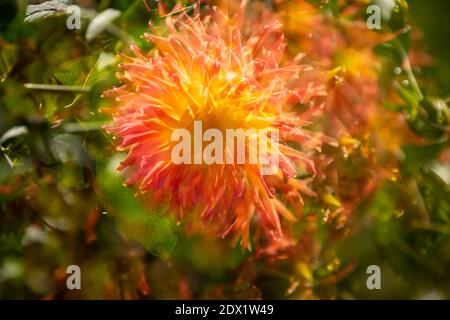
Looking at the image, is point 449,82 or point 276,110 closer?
point 276,110

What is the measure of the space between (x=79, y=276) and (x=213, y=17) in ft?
0.74

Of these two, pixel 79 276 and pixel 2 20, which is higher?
pixel 2 20

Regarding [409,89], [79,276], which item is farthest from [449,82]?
[79,276]

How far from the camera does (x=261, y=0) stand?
0.48 m

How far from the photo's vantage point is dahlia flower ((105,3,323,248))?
0.42m

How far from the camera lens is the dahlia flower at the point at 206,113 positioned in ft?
1.38

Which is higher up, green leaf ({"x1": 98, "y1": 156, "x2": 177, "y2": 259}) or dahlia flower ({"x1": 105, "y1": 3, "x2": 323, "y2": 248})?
dahlia flower ({"x1": 105, "y1": 3, "x2": 323, "y2": 248})

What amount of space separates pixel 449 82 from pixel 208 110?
0.23m

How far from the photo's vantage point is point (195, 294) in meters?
0.52

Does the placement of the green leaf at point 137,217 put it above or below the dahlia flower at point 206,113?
below

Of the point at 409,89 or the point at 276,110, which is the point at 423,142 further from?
the point at 276,110

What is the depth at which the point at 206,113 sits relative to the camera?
43 cm
